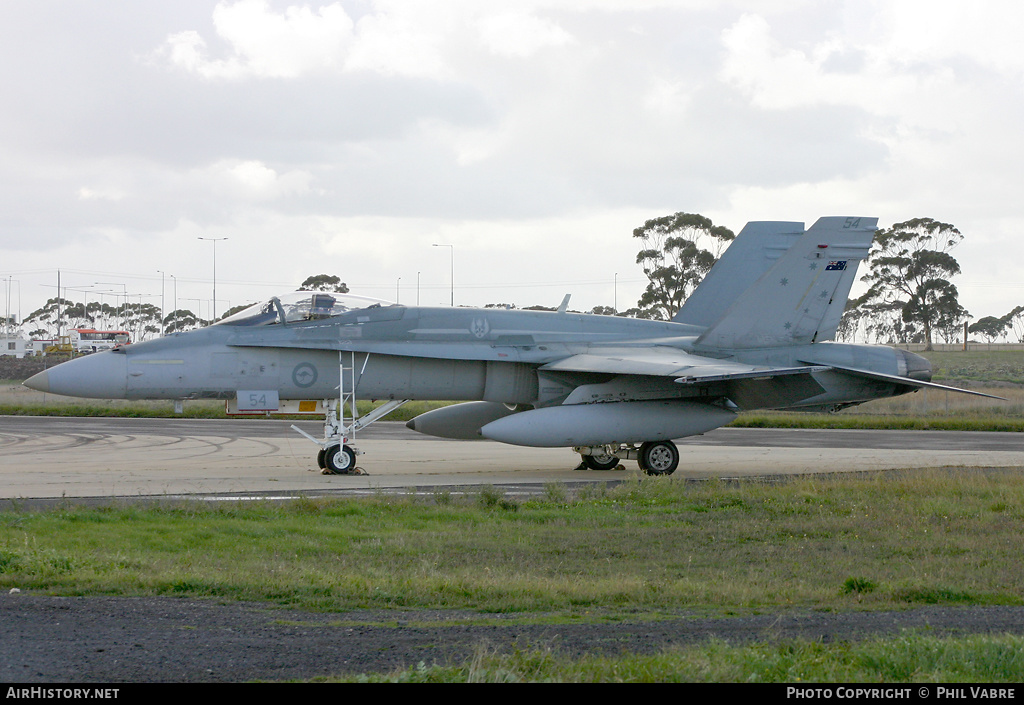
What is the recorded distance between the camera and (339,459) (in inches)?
706

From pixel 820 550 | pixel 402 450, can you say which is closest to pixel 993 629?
pixel 820 550

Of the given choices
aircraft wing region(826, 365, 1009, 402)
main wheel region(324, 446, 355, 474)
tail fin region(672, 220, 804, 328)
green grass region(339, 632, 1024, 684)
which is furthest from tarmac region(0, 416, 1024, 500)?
green grass region(339, 632, 1024, 684)

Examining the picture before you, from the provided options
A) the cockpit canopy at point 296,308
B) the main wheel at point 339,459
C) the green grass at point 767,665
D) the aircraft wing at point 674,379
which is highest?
the cockpit canopy at point 296,308

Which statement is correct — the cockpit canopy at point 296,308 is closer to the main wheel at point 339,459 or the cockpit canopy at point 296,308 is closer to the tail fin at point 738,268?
the main wheel at point 339,459

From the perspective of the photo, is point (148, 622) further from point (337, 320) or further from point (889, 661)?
point (337, 320)

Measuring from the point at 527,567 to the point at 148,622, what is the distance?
3684 millimetres

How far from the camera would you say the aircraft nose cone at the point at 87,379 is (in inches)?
651

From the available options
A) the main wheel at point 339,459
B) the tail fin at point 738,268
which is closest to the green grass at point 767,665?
the main wheel at point 339,459

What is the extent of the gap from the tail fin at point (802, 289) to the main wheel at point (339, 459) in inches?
303

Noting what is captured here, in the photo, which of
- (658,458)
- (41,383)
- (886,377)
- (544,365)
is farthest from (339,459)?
(886,377)

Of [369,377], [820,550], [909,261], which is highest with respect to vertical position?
[909,261]

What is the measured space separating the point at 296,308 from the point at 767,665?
1427 cm

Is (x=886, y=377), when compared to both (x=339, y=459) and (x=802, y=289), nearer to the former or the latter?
(x=802, y=289)

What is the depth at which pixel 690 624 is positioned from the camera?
6578mm
